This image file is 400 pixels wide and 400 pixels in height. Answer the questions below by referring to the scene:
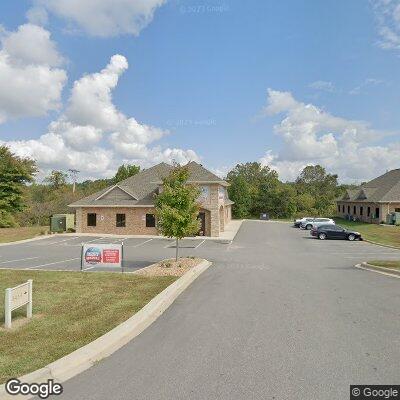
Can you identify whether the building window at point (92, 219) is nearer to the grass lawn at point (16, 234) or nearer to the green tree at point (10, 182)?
the grass lawn at point (16, 234)

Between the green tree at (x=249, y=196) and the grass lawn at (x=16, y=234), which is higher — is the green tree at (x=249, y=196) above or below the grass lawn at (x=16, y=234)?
above

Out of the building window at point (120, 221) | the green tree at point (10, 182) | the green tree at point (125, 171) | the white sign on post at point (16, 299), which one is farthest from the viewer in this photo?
the green tree at point (125, 171)

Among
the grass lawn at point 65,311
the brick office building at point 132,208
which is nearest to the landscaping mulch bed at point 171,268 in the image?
the grass lawn at point 65,311

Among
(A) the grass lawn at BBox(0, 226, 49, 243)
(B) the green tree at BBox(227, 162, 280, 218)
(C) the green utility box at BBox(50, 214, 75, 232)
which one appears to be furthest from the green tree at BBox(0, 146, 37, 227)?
(B) the green tree at BBox(227, 162, 280, 218)

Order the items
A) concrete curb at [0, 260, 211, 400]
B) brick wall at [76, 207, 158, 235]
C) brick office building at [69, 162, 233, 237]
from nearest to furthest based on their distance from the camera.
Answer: concrete curb at [0, 260, 211, 400], brick office building at [69, 162, 233, 237], brick wall at [76, 207, 158, 235]

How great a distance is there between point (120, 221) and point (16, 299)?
29524 millimetres

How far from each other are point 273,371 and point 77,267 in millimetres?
13377

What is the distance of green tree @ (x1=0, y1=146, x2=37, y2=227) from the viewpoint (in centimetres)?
4441

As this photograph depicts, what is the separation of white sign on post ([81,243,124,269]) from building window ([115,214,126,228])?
21465 mm

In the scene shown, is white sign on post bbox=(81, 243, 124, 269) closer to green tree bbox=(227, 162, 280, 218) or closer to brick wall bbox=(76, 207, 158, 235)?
brick wall bbox=(76, 207, 158, 235)

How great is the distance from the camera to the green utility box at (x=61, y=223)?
3800 centimetres

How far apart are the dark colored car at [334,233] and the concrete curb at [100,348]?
25.3 m

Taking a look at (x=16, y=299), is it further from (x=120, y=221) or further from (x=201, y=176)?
(x=120, y=221)

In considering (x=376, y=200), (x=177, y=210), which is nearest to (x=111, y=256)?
(x=177, y=210)
